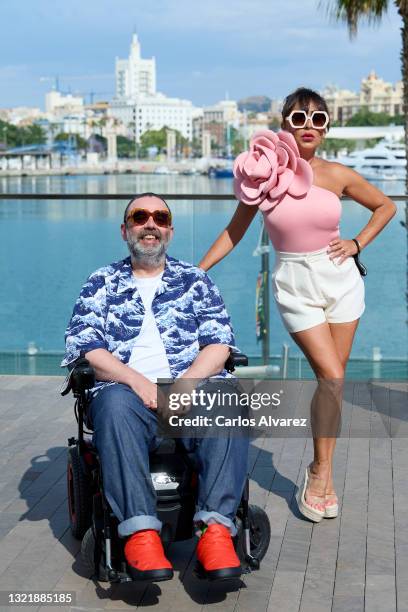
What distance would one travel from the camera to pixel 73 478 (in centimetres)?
329

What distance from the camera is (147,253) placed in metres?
3.24

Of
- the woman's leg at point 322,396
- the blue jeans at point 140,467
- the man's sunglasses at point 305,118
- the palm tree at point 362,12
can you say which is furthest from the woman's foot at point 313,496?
the palm tree at point 362,12

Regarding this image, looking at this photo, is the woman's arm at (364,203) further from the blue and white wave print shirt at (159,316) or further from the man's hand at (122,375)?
the man's hand at (122,375)

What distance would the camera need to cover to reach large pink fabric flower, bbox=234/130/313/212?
10.9ft

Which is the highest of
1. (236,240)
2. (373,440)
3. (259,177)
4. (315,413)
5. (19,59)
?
(19,59)

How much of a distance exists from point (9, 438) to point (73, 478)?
Answer: 1392mm

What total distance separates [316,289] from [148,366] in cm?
64

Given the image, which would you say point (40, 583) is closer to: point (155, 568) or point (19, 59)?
point (155, 568)

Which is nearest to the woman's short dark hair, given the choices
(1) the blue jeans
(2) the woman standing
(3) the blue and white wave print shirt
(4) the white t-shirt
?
(2) the woman standing

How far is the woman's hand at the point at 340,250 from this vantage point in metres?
3.40

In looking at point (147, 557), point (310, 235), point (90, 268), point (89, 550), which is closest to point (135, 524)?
point (147, 557)

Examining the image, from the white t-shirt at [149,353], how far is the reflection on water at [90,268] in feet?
9.47

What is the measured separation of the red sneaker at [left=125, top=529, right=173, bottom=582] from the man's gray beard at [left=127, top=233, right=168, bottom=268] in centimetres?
89

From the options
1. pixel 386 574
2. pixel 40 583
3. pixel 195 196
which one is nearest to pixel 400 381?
pixel 195 196
